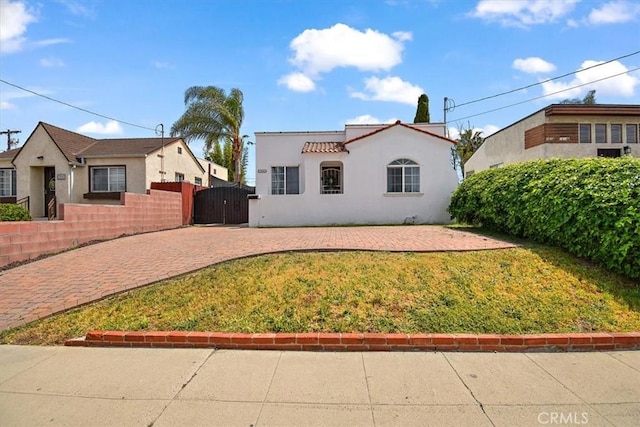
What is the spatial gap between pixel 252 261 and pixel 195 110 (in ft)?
60.5

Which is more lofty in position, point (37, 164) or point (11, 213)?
point (37, 164)

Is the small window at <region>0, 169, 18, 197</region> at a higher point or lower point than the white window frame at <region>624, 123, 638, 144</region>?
lower

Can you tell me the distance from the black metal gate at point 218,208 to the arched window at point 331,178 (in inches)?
170

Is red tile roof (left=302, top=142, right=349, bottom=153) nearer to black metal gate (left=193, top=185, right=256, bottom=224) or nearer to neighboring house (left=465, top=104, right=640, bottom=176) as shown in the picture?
black metal gate (left=193, top=185, right=256, bottom=224)

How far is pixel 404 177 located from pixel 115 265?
1146 centimetres

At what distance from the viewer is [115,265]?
7312 mm

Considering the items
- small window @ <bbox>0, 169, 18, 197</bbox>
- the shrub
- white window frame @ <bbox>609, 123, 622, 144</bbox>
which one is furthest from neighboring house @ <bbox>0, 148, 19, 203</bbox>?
white window frame @ <bbox>609, 123, 622, 144</bbox>

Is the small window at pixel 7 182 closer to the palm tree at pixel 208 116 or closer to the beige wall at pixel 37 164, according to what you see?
the beige wall at pixel 37 164

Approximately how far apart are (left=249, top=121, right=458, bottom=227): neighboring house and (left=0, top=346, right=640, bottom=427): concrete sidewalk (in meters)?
11.0

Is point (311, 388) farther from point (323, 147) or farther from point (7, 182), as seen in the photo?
point (7, 182)

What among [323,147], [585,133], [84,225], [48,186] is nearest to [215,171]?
[48,186]

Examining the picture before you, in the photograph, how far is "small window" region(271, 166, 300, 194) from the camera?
16.8 meters

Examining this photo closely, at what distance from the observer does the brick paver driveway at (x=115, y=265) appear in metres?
5.49

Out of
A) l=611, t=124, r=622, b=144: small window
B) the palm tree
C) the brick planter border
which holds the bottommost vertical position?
the brick planter border
